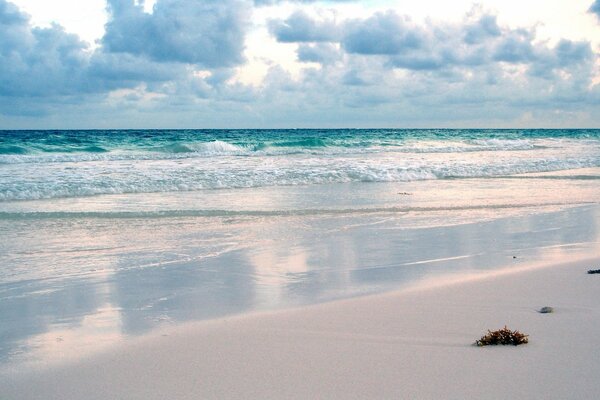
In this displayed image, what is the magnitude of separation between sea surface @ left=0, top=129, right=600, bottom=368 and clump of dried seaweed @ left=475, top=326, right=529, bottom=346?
1842 millimetres

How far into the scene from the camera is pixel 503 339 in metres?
4.59

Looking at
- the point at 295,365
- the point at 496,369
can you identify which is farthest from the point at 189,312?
the point at 496,369

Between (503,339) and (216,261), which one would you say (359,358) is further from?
(216,261)

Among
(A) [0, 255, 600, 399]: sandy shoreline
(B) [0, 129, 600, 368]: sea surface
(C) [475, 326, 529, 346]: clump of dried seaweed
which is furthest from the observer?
(B) [0, 129, 600, 368]: sea surface

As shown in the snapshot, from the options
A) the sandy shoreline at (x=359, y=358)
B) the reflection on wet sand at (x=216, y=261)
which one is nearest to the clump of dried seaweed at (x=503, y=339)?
the sandy shoreline at (x=359, y=358)

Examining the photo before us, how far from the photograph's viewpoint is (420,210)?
13.4 metres

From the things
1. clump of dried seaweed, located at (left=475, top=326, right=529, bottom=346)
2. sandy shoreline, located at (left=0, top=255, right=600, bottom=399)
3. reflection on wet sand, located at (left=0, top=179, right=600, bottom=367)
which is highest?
clump of dried seaweed, located at (left=475, top=326, right=529, bottom=346)

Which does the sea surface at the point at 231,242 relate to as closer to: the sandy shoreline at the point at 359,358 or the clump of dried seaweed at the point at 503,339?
the sandy shoreline at the point at 359,358

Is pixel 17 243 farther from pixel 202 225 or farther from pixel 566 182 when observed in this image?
pixel 566 182

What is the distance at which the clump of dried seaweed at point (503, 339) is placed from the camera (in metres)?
4.59

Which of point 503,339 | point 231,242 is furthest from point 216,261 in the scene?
point 503,339

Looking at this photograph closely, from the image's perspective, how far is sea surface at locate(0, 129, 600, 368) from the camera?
5.84 metres

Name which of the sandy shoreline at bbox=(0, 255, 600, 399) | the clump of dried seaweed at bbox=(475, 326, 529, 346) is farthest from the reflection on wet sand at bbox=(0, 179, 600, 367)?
the clump of dried seaweed at bbox=(475, 326, 529, 346)

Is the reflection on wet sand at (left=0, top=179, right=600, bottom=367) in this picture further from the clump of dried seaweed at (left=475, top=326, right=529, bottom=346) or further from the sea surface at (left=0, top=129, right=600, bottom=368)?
the clump of dried seaweed at (left=475, top=326, right=529, bottom=346)
